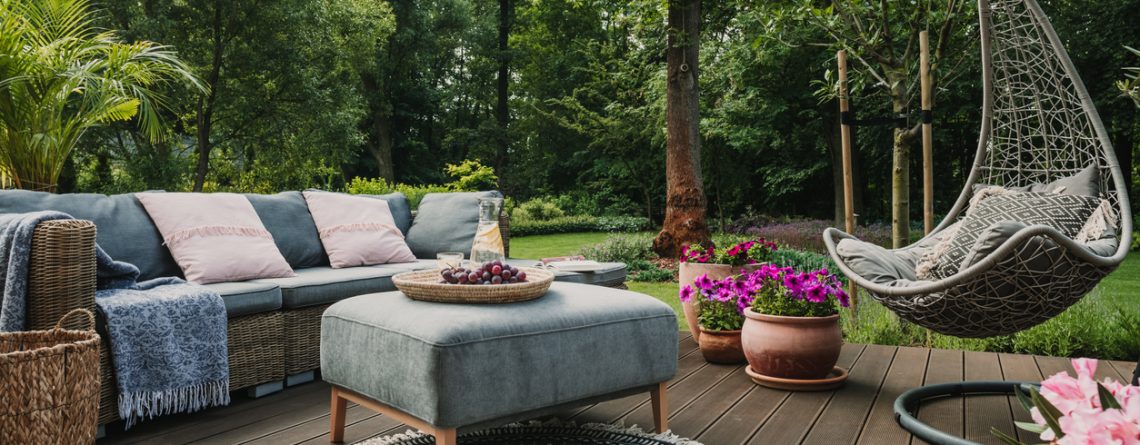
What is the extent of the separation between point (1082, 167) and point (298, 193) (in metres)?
3.61

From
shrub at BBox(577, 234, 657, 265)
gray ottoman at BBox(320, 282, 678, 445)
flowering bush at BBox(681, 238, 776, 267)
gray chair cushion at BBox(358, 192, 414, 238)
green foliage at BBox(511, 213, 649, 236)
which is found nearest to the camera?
gray ottoman at BBox(320, 282, 678, 445)

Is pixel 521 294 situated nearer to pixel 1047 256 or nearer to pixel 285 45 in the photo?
pixel 1047 256

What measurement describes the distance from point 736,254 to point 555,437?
5.30ft

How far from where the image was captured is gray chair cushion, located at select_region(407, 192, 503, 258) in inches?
157

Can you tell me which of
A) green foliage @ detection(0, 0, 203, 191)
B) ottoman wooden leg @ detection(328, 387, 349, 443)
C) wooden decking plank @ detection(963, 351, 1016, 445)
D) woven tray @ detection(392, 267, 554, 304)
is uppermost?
green foliage @ detection(0, 0, 203, 191)

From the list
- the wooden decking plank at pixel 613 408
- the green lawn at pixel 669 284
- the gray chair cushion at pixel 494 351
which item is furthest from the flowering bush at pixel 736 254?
the gray chair cushion at pixel 494 351

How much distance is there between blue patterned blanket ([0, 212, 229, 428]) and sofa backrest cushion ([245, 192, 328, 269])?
76cm

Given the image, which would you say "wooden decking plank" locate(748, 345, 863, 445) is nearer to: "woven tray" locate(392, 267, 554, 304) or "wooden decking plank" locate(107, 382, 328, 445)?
"woven tray" locate(392, 267, 554, 304)

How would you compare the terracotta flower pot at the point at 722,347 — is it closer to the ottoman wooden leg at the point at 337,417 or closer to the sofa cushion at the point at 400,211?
the ottoman wooden leg at the point at 337,417

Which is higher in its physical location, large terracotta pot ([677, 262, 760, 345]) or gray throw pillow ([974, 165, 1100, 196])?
gray throw pillow ([974, 165, 1100, 196])

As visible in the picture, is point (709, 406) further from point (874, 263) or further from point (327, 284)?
point (327, 284)

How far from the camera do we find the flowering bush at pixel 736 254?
11.8ft

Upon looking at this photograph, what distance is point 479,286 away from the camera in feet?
6.84

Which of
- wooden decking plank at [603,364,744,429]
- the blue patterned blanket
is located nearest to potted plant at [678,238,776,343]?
wooden decking plank at [603,364,744,429]
